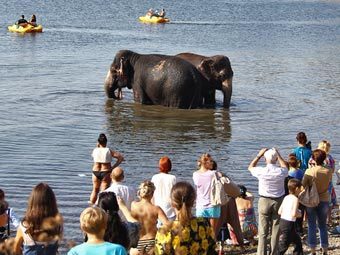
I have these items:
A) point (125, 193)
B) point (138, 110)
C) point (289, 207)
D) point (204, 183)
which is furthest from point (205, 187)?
point (138, 110)

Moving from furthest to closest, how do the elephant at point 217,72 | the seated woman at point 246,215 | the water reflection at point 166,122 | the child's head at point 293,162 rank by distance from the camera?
the elephant at point 217,72
the water reflection at point 166,122
the seated woman at point 246,215
the child's head at point 293,162

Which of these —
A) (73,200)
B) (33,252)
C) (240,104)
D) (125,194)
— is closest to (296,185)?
(125,194)

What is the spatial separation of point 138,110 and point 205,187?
16258mm

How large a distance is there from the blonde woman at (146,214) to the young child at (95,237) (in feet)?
7.13

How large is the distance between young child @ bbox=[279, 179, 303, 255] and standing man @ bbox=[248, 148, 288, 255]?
248 mm

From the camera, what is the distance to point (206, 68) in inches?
1170

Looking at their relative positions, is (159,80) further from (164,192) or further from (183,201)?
(183,201)

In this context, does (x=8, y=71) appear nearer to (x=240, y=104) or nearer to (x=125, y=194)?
(x=240, y=104)

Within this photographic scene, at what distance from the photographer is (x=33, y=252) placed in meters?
8.67

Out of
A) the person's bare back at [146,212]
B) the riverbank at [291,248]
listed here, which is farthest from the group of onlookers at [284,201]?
the person's bare back at [146,212]

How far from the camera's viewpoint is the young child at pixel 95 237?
8070mm

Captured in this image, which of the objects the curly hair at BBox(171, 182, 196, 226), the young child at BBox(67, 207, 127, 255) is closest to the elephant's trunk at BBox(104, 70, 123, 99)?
the curly hair at BBox(171, 182, 196, 226)

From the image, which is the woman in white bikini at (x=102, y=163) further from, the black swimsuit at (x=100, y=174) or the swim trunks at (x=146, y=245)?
the swim trunks at (x=146, y=245)

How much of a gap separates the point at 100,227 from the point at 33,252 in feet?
3.06
